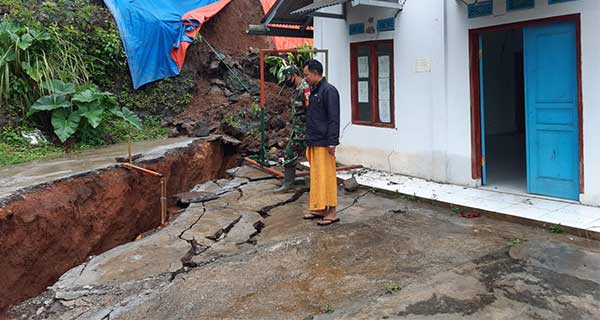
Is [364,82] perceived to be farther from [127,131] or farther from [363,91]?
[127,131]

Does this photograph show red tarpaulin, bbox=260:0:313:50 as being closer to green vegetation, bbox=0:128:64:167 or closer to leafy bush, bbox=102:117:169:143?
leafy bush, bbox=102:117:169:143

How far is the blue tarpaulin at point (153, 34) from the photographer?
40.3 feet

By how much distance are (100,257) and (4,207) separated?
1.44 meters

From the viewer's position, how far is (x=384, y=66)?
28.8 feet

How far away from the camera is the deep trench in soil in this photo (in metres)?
6.09

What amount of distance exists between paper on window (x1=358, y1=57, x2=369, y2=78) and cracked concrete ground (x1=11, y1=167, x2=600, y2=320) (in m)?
3.24

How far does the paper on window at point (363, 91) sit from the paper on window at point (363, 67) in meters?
0.12

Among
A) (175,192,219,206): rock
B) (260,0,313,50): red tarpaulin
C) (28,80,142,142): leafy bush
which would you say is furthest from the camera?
(260,0,313,50): red tarpaulin

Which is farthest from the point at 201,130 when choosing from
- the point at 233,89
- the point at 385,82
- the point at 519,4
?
the point at 519,4

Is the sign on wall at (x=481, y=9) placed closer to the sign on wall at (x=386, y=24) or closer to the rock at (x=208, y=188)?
the sign on wall at (x=386, y=24)

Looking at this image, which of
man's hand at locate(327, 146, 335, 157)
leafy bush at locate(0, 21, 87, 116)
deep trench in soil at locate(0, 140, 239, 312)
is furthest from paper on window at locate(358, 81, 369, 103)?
leafy bush at locate(0, 21, 87, 116)

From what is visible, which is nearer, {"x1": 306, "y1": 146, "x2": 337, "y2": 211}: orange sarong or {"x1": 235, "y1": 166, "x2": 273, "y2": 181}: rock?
{"x1": 306, "y1": 146, "x2": 337, "y2": 211}: orange sarong

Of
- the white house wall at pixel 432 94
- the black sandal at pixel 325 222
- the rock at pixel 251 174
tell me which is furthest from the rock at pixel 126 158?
the white house wall at pixel 432 94

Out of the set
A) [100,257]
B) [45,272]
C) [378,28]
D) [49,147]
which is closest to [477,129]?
[378,28]
